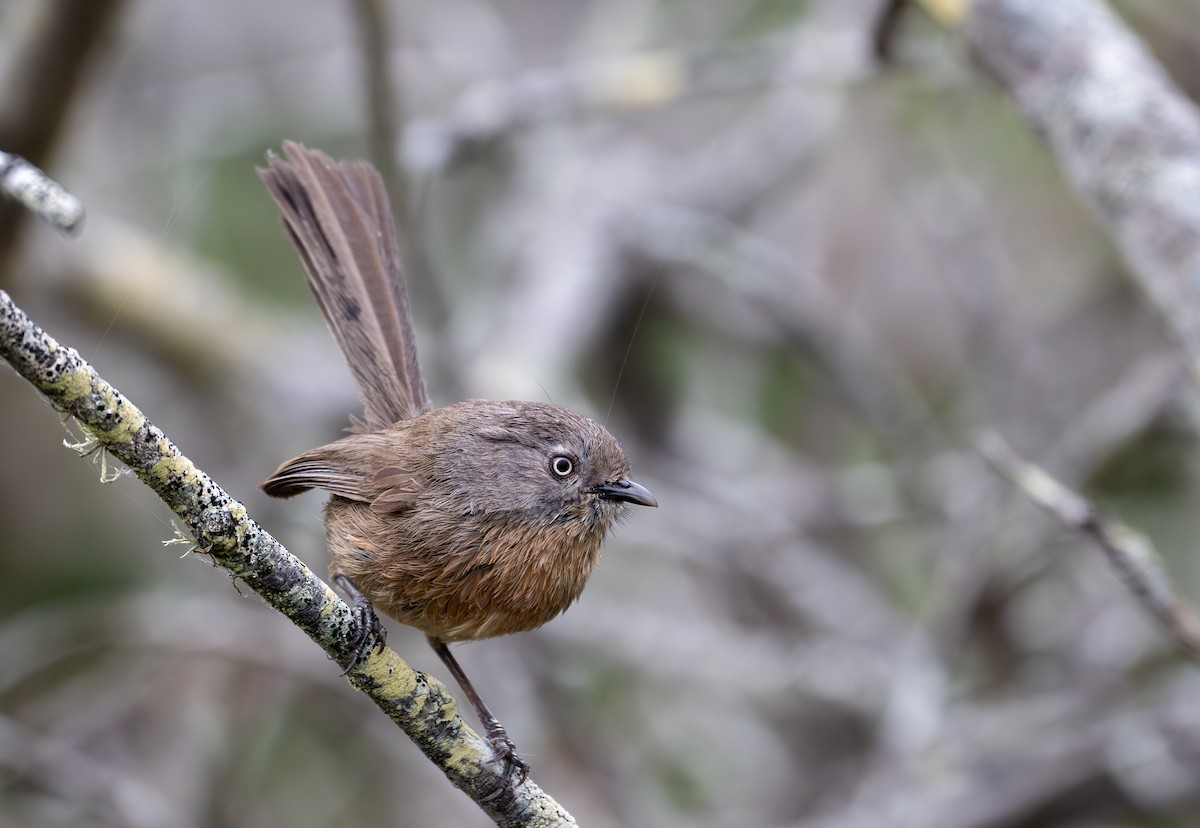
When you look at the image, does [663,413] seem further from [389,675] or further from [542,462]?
[389,675]

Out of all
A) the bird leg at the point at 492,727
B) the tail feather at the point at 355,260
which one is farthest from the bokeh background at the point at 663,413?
the bird leg at the point at 492,727

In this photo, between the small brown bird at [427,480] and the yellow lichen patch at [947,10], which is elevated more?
the yellow lichen patch at [947,10]

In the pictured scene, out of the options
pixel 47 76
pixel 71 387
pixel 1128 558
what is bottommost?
pixel 71 387

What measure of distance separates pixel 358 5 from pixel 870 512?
3.09 m

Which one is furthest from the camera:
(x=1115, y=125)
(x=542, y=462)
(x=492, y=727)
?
(x=1115, y=125)

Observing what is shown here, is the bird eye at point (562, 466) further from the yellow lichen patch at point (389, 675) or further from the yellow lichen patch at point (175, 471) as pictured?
the yellow lichen patch at point (175, 471)

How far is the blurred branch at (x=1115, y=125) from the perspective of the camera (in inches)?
116

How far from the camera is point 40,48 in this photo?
4.19 m

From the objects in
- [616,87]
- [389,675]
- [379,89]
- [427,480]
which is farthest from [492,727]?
[616,87]

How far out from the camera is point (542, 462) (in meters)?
2.88

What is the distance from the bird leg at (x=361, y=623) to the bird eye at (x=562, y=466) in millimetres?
514

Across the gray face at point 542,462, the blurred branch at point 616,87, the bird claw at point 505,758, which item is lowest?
the bird claw at point 505,758

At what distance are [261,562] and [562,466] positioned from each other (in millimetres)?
1125

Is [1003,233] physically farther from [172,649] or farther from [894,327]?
[172,649]
